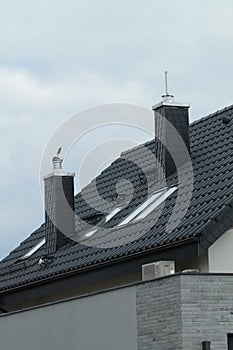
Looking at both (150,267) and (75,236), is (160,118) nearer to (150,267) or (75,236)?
(75,236)

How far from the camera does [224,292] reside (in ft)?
49.0

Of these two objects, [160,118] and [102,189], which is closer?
[160,118]

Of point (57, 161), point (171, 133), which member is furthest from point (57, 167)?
point (171, 133)

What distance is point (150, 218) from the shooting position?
18.7 m

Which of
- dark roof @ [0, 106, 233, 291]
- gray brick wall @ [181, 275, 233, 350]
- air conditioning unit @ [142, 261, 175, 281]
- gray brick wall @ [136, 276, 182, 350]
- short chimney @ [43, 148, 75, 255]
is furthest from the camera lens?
short chimney @ [43, 148, 75, 255]

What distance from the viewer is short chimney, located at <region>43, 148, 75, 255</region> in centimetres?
2247

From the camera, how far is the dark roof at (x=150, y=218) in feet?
53.3

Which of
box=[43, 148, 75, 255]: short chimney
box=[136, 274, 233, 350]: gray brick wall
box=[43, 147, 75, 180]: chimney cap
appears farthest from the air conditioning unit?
box=[43, 147, 75, 180]: chimney cap

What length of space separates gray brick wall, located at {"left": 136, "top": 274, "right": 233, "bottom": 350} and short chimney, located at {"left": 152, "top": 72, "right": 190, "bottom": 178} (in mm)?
5643

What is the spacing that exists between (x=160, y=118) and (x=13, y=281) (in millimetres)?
4560

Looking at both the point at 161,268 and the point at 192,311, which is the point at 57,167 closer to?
the point at 161,268

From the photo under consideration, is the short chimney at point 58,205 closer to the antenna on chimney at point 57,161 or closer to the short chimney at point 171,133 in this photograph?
the antenna on chimney at point 57,161

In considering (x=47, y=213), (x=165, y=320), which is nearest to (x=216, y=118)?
(x=47, y=213)

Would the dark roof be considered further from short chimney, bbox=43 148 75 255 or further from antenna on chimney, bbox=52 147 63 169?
antenna on chimney, bbox=52 147 63 169
